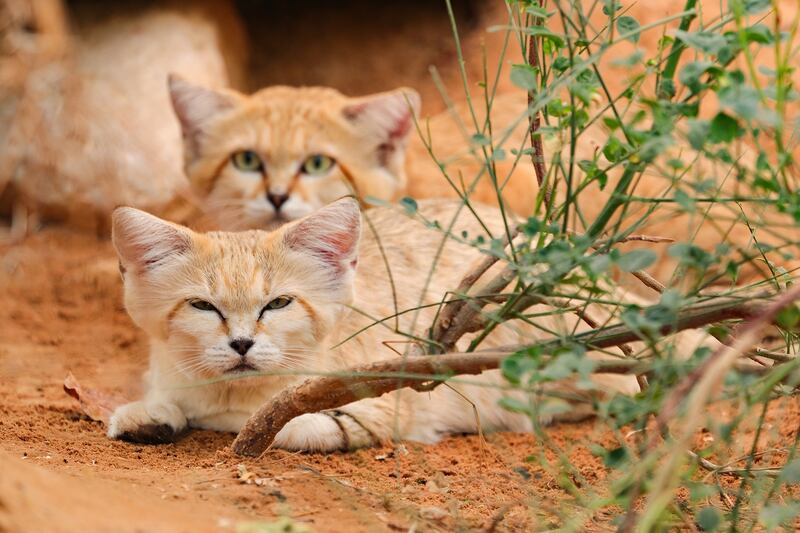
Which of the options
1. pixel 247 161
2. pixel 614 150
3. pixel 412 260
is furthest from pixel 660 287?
pixel 247 161

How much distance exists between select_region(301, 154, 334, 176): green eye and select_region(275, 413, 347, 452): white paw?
1769 millimetres

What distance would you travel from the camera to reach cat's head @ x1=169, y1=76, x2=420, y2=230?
4711 millimetres

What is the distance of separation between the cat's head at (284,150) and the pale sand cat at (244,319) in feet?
4.03

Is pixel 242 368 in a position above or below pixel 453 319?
below

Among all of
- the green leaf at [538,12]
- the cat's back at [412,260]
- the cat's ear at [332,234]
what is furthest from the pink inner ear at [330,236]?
the green leaf at [538,12]

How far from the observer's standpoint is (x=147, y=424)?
3271 mm

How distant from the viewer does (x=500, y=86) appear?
22.6 feet

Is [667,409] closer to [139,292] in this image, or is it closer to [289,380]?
[289,380]

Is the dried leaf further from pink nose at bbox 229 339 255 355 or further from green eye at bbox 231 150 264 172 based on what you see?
green eye at bbox 231 150 264 172

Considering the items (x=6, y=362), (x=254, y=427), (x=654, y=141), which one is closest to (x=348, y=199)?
(x=254, y=427)

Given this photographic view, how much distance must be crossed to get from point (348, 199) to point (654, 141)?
1.44 metres

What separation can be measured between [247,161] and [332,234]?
170cm

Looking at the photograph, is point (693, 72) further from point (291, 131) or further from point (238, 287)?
point (291, 131)

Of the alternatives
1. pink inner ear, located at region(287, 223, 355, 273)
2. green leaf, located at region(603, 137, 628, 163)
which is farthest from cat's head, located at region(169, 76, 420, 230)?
green leaf, located at region(603, 137, 628, 163)
